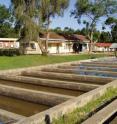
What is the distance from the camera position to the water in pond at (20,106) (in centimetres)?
817

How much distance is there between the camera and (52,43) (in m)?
44.5

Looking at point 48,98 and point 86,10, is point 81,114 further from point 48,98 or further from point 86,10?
point 86,10

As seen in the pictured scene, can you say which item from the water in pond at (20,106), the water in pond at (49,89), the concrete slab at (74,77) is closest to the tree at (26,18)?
the concrete slab at (74,77)

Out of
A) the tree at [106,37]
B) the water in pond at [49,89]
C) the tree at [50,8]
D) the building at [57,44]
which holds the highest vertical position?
the tree at [50,8]

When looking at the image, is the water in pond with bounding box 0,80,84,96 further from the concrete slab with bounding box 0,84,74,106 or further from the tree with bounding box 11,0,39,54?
the tree with bounding box 11,0,39,54

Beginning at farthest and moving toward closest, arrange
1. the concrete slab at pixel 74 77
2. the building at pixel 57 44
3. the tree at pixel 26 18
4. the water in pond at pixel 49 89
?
the building at pixel 57 44
the tree at pixel 26 18
the concrete slab at pixel 74 77
the water in pond at pixel 49 89

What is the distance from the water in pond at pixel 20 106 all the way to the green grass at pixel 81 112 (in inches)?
64.1

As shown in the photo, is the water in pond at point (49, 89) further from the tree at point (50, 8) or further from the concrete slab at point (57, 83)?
the tree at point (50, 8)

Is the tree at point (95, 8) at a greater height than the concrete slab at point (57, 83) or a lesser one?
greater

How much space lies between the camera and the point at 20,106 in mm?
8734

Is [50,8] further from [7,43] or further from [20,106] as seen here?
[20,106]

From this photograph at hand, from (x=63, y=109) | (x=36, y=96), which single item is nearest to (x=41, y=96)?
(x=36, y=96)

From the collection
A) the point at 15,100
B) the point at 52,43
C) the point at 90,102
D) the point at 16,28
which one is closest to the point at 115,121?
the point at 90,102

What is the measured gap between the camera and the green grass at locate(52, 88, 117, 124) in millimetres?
6148
